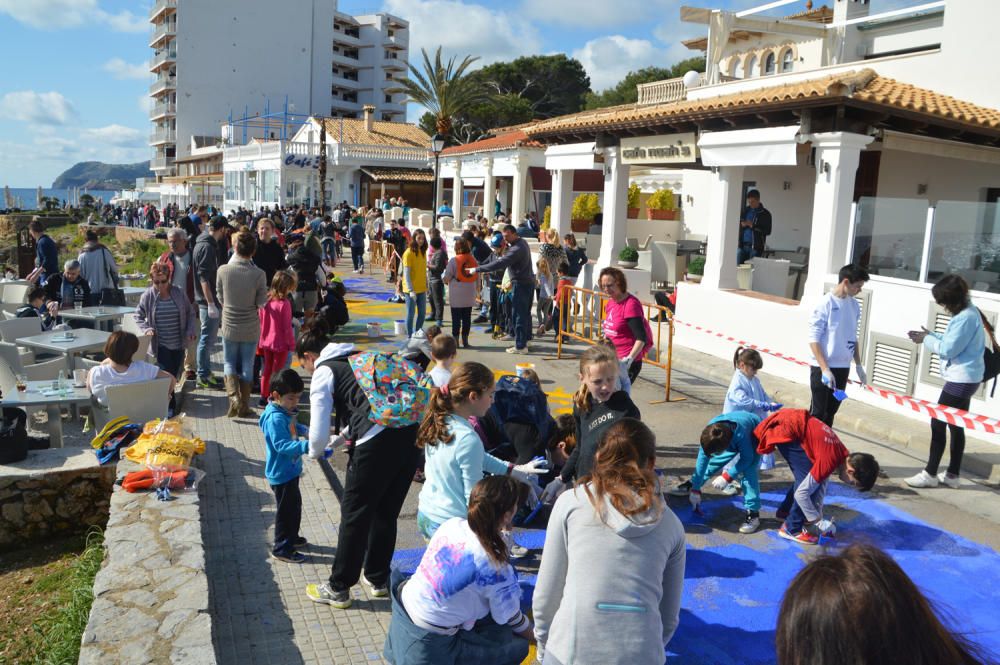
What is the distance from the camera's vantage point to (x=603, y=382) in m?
4.49

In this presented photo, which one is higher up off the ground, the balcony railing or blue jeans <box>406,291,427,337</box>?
the balcony railing

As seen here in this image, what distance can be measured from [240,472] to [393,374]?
9.79 feet

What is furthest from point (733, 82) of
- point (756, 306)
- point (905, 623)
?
point (905, 623)

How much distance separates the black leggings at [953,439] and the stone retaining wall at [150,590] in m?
5.86

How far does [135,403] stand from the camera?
6.55m

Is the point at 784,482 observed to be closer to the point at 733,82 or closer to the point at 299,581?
the point at 299,581

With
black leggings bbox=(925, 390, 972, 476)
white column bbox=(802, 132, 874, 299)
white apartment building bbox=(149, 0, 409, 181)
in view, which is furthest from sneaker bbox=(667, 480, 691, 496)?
white apartment building bbox=(149, 0, 409, 181)

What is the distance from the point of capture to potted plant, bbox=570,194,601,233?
21359 millimetres

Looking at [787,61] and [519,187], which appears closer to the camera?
[787,61]

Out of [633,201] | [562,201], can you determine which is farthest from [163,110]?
[562,201]

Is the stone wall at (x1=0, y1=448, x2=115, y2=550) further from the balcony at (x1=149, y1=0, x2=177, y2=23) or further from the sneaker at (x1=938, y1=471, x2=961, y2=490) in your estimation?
the balcony at (x1=149, y1=0, x2=177, y2=23)

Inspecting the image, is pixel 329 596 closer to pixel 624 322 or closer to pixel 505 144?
pixel 624 322

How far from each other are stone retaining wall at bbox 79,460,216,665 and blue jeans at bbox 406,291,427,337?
22.1ft

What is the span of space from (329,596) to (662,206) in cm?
1842
